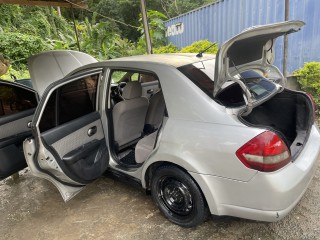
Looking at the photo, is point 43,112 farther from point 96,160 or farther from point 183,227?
point 183,227

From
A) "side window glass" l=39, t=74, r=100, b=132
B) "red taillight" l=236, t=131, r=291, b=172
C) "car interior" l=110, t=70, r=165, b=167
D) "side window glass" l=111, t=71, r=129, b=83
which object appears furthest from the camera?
"side window glass" l=111, t=71, r=129, b=83

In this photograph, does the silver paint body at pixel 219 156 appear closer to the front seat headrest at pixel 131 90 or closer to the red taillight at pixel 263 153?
the red taillight at pixel 263 153

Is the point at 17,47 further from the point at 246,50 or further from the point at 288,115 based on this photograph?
the point at 288,115

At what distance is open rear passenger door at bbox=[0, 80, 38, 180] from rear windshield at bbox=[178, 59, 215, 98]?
1.89m

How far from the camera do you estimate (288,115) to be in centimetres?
270

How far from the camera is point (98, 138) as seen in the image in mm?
2914

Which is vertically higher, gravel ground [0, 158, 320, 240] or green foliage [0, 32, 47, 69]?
green foliage [0, 32, 47, 69]

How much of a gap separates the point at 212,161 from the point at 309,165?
2.60 feet

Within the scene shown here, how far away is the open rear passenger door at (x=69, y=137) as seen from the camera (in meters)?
2.44

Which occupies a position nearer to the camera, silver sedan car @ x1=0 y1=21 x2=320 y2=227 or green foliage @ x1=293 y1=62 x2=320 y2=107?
silver sedan car @ x1=0 y1=21 x2=320 y2=227

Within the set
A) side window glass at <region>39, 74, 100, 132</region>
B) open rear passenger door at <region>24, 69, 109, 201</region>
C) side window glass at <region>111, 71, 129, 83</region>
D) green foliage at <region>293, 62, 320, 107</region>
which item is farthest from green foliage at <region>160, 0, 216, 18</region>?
open rear passenger door at <region>24, 69, 109, 201</region>

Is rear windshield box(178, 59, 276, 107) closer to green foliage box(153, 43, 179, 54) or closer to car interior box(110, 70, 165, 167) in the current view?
car interior box(110, 70, 165, 167)

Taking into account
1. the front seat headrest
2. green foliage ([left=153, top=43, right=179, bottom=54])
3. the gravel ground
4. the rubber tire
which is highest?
the front seat headrest

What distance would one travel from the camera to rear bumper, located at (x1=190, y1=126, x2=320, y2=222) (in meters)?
1.84
